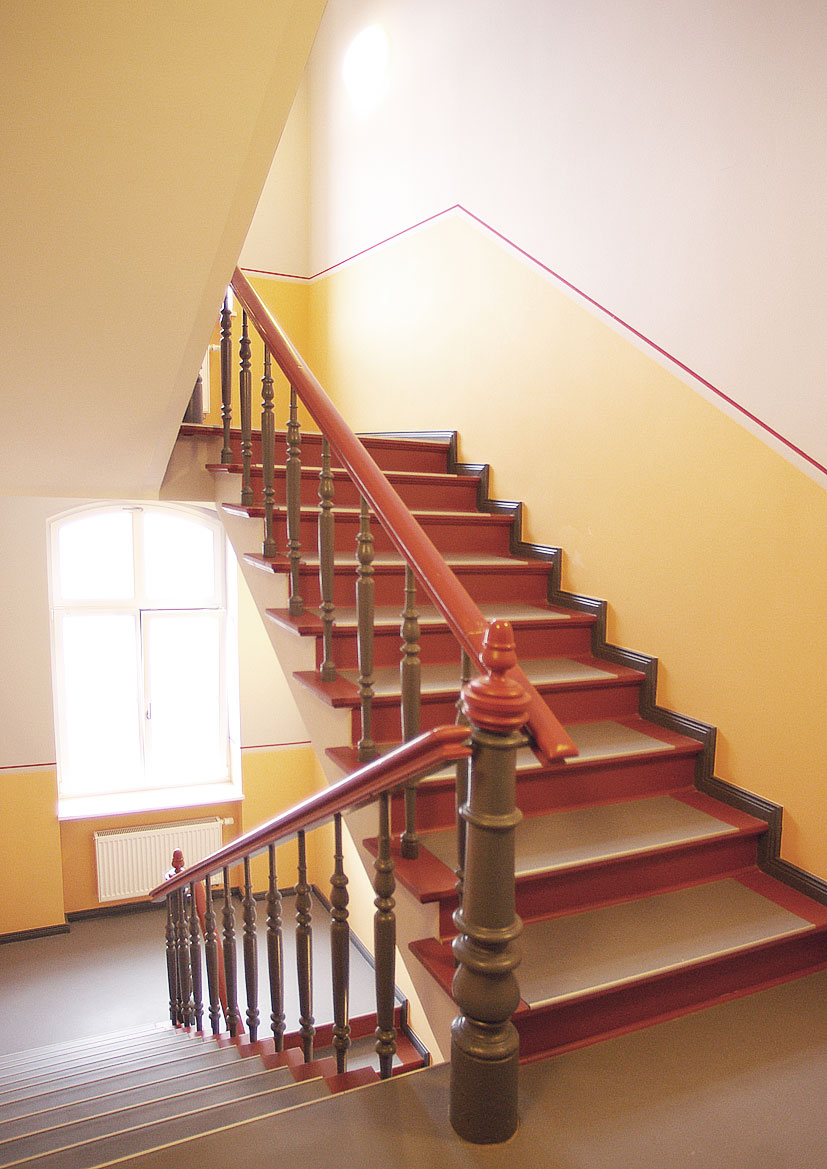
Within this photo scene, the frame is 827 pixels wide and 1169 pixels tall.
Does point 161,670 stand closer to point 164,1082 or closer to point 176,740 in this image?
point 176,740

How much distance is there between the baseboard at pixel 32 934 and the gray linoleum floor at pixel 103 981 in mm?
31

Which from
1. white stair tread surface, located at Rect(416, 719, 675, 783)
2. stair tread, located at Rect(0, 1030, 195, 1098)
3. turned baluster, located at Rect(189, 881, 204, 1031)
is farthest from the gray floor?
turned baluster, located at Rect(189, 881, 204, 1031)

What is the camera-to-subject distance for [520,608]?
3.30 meters

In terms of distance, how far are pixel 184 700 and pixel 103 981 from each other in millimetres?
2020

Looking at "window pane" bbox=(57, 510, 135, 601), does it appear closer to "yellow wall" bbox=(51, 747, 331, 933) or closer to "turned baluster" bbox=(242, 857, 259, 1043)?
"yellow wall" bbox=(51, 747, 331, 933)

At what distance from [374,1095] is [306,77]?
631 centimetres

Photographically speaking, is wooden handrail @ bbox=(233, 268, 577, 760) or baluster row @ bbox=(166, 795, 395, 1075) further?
baluster row @ bbox=(166, 795, 395, 1075)

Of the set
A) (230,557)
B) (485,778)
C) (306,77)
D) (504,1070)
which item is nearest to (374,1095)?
(504,1070)

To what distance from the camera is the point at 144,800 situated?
5852 millimetres

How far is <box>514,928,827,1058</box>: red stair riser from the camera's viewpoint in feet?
5.90

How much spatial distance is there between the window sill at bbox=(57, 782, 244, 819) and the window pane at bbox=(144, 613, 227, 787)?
116 mm

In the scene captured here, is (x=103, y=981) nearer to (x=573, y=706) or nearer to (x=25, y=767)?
(x=25, y=767)

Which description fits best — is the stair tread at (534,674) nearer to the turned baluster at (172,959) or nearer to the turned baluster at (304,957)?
the turned baluster at (304,957)

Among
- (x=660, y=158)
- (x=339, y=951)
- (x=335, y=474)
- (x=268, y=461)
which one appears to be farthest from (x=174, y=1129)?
(x=660, y=158)
